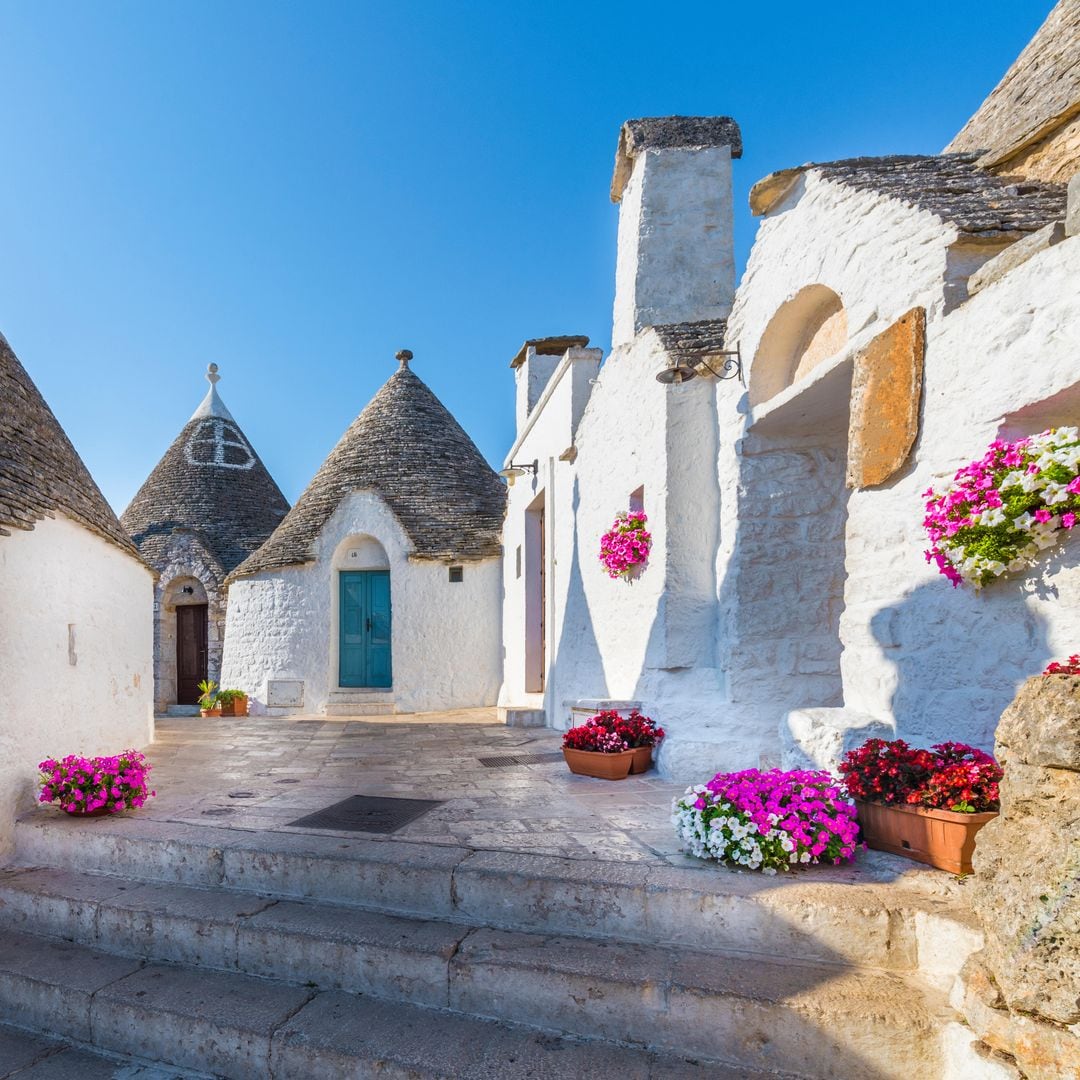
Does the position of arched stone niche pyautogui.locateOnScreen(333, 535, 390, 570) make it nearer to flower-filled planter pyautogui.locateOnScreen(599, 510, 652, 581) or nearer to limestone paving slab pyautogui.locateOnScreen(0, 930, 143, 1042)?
flower-filled planter pyautogui.locateOnScreen(599, 510, 652, 581)

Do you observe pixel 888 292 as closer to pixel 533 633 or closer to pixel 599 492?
pixel 599 492

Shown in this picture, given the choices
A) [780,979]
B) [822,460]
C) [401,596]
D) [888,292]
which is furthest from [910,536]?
[401,596]

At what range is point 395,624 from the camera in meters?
13.8

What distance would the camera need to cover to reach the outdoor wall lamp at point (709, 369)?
5807 mm

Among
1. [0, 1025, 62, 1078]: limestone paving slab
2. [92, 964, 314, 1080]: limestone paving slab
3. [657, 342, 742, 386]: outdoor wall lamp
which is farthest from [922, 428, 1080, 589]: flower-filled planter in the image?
[0, 1025, 62, 1078]: limestone paving slab

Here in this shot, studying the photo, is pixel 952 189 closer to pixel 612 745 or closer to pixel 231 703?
pixel 612 745

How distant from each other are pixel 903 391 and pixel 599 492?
4309mm

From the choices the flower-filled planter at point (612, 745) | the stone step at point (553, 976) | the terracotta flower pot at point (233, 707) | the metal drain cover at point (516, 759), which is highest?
the flower-filled planter at point (612, 745)

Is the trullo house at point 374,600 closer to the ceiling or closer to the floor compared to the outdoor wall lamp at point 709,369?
closer to the floor

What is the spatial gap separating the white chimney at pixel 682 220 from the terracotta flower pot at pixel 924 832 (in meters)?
5.35

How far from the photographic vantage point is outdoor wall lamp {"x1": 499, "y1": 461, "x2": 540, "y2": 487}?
436 inches

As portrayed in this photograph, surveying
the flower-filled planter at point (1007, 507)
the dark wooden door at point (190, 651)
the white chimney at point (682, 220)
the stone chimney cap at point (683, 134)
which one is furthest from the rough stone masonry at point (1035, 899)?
the dark wooden door at point (190, 651)

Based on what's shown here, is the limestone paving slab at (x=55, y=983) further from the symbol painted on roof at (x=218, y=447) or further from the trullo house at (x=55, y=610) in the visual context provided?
the symbol painted on roof at (x=218, y=447)

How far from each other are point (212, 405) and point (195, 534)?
→ 524cm
